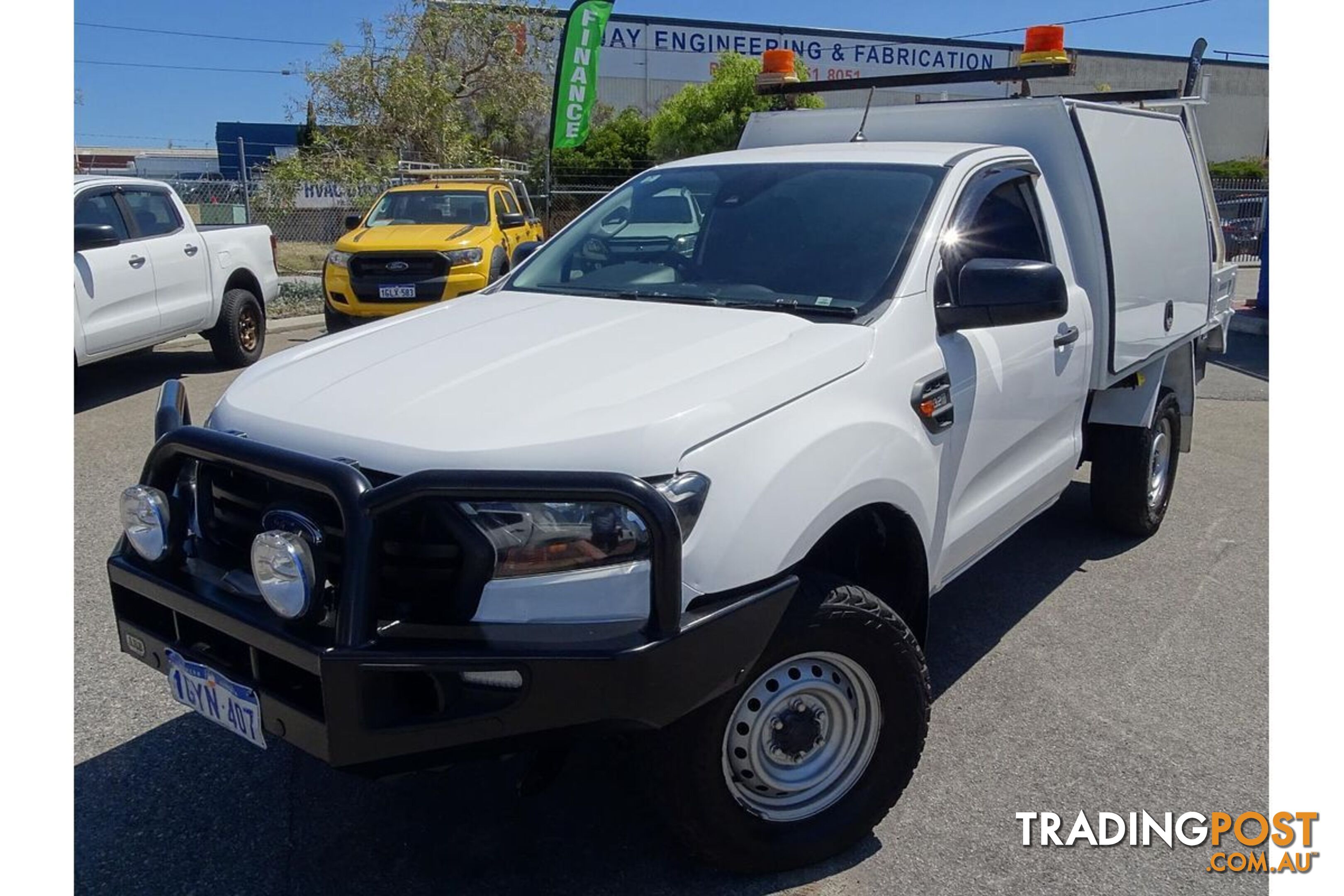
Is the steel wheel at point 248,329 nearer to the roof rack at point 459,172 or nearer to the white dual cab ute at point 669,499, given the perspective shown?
the roof rack at point 459,172

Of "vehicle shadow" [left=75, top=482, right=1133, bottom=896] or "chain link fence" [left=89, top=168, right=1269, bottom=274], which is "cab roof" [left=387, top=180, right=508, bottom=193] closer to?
"chain link fence" [left=89, top=168, right=1269, bottom=274]

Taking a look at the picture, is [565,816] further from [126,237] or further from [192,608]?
[126,237]

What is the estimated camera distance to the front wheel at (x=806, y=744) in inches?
104

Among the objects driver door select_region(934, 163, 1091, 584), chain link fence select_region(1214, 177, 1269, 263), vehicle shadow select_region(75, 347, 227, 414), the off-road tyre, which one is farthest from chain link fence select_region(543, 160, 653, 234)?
driver door select_region(934, 163, 1091, 584)

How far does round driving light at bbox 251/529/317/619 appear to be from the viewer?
2.40 meters

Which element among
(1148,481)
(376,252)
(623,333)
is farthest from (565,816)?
(376,252)

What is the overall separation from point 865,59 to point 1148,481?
37.3 m

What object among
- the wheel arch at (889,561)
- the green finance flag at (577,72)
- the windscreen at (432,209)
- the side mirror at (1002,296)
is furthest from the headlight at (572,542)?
the green finance flag at (577,72)

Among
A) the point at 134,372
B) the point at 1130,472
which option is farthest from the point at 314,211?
the point at 1130,472

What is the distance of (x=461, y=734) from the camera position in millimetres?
2381

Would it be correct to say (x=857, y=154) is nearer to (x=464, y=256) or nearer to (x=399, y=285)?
(x=464, y=256)

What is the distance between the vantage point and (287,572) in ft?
7.88

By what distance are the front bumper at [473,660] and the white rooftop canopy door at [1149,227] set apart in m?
2.91

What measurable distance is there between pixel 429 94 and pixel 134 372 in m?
14.0
